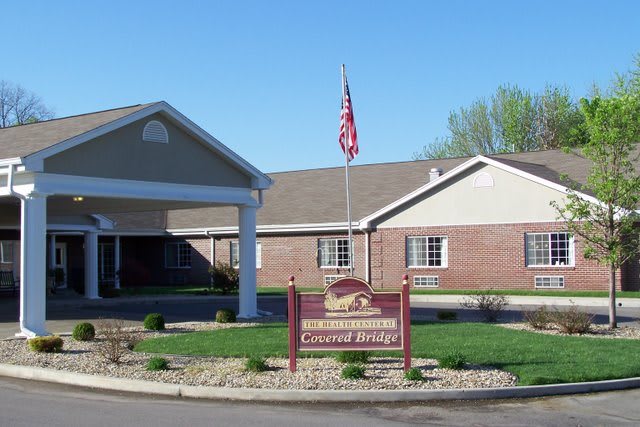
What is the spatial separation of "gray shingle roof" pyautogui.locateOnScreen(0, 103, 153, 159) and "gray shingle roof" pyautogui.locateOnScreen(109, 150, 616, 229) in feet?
53.0

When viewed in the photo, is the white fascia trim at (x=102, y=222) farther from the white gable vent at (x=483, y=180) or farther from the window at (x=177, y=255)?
the white gable vent at (x=483, y=180)

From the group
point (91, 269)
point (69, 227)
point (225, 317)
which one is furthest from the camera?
point (69, 227)

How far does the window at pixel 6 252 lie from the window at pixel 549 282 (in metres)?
21.9

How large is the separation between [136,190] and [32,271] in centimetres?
308

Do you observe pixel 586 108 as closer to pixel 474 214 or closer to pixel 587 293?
pixel 587 293

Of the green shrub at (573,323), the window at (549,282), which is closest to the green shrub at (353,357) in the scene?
the green shrub at (573,323)

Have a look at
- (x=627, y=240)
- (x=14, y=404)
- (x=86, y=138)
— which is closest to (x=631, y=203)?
(x=627, y=240)

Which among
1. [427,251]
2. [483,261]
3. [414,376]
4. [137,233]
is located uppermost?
[137,233]

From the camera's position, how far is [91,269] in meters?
30.9

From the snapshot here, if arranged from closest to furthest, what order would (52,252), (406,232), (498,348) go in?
(498,348) < (406,232) < (52,252)

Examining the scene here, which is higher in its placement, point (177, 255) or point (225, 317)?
point (177, 255)

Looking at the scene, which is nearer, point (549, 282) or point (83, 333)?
point (83, 333)

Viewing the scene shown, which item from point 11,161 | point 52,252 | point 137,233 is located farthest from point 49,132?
point 137,233

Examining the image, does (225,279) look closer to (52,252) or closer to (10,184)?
(52,252)
